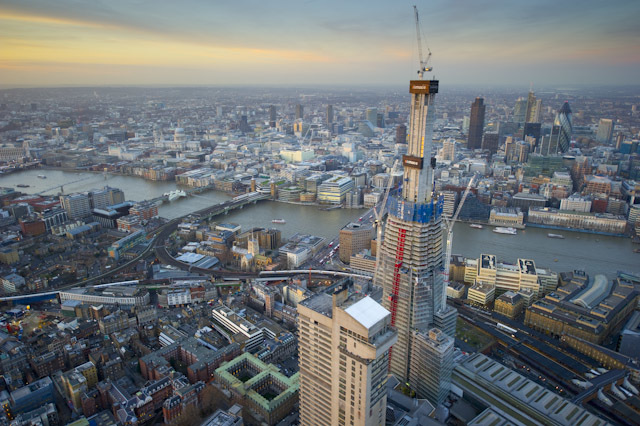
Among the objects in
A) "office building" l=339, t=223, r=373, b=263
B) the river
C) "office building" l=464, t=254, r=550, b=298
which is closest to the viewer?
"office building" l=464, t=254, r=550, b=298

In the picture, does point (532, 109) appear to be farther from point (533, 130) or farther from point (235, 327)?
point (235, 327)

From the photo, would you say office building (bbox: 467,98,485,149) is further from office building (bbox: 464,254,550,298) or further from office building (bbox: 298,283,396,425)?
office building (bbox: 298,283,396,425)

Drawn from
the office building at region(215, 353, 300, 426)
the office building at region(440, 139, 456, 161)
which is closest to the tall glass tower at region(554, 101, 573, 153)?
the office building at region(440, 139, 456, 161)

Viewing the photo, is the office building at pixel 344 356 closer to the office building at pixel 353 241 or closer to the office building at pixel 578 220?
the office building at pixel 353 241

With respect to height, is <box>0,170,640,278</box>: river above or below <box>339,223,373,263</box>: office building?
below

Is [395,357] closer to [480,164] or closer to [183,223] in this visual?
[183,223]
